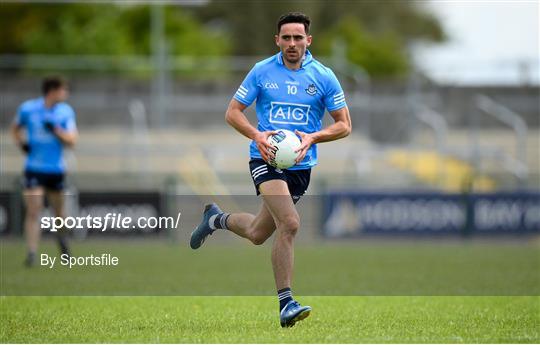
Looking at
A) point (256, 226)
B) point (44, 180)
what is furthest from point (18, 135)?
point (256, 226)

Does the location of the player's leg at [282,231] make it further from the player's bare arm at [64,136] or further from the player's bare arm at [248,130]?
the player's bare arm at [64,136]

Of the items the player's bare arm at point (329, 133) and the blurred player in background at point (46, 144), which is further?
the blurred player in background at point (46, 144)

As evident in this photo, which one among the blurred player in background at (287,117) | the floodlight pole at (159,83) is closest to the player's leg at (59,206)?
the blurred player in background at (287,117)

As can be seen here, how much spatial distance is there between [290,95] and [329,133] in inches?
17.3

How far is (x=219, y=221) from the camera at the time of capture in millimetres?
9789

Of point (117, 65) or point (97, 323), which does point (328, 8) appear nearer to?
point (117, 65)

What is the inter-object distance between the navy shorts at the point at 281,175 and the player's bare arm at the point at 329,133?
0.28 metres

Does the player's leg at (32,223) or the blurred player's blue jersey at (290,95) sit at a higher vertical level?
the blurred player's blue jersey at (290,95)

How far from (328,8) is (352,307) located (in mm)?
43135

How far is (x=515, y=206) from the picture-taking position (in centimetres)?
2289

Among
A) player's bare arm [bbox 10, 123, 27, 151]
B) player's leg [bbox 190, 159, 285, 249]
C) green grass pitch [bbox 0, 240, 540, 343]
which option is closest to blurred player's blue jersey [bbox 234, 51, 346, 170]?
player's leg [bbox 190, 159, 285, 249]

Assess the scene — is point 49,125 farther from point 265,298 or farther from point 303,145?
point 303,145

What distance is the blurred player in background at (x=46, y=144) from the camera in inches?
601

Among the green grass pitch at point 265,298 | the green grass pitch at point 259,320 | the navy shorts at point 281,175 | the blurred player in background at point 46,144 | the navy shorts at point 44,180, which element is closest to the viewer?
the green grass pitch at point 259,320
